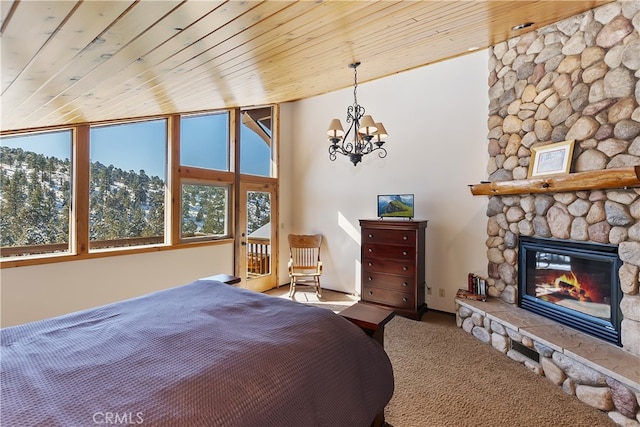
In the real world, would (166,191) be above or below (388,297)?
above

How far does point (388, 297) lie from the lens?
3.95m

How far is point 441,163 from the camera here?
3998mm

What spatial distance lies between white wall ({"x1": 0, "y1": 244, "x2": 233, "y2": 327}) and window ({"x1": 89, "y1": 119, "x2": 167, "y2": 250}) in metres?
0.26

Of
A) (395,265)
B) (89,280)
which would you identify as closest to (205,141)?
(89,280)

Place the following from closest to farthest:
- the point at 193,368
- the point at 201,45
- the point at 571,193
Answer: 1. the point at 193,368
2. the point at 201,45
3. the point at 571,193

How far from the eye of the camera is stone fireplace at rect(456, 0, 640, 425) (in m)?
2.27

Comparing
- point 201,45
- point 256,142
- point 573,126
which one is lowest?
point 573,126

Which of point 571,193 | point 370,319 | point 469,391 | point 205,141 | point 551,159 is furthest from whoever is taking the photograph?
point 205,141

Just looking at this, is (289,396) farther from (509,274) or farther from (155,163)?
(155,163)

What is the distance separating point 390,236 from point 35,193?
3917 millimetres

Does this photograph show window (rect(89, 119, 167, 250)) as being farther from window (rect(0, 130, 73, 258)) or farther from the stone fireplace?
the stone fireplace

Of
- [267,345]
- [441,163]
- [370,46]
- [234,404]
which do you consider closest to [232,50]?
[370,46]

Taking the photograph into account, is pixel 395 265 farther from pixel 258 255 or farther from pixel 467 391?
pixel 258 255

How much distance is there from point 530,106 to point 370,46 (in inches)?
72.4
